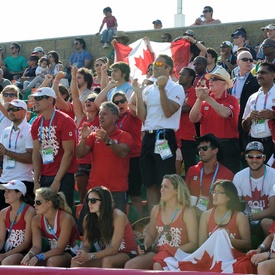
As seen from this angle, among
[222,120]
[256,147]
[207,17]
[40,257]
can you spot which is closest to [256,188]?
[256,147]

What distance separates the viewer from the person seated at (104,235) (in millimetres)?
8469

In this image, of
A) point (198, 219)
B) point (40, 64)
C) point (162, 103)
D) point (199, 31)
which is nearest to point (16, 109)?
point (162, 103)

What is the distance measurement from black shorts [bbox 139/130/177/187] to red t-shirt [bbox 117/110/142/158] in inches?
14.3

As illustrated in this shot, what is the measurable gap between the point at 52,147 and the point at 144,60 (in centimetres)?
313

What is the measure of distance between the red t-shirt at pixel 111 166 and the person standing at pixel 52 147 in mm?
251

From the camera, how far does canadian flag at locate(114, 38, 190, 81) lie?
12.3 meters

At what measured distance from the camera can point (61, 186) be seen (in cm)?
971

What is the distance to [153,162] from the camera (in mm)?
9617

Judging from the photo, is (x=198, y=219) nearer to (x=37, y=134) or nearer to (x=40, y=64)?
(x=37, y=134)

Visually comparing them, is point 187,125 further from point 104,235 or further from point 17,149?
point 104,235

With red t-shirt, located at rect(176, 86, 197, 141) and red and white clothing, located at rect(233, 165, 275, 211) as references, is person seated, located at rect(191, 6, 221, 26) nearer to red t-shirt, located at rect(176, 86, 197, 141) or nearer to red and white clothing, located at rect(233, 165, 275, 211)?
red t-shirt, located at rect(176, 86, 197, 141)

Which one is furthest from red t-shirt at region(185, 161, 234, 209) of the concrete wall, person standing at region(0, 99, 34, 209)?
the concrete wall

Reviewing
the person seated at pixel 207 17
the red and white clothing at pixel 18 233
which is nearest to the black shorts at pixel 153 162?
the red and white clothing at pixel 18 233

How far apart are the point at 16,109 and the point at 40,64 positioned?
5501mm
